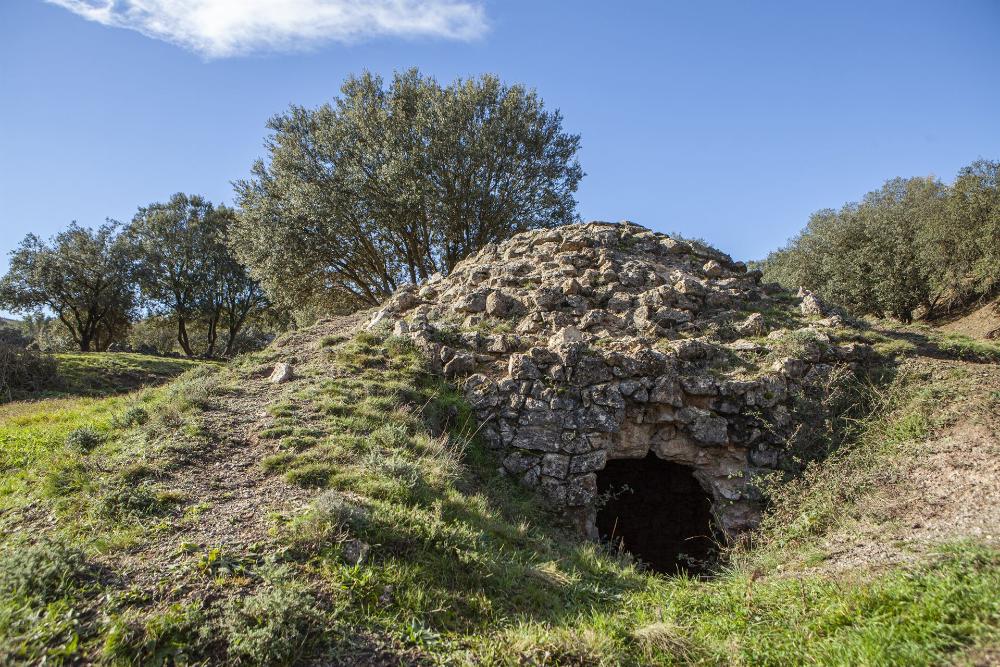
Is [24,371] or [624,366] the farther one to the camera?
[24,371]

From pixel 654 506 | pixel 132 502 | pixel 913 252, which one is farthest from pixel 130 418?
pixel 913 252

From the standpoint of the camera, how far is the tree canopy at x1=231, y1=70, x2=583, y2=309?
18.7 metres

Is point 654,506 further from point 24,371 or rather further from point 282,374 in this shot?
point 24,371

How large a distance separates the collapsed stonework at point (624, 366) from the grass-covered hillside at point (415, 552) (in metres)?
0.79

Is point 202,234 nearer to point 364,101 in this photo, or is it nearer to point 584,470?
point 364,101

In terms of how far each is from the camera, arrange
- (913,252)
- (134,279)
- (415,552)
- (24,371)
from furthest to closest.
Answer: (134,279)
(913,252)
(24,371)
(415,552)

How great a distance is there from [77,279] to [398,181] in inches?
886

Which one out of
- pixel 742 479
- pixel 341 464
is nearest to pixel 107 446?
pixel 341 464

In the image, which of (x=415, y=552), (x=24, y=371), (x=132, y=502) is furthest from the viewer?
(x=24, y=371)

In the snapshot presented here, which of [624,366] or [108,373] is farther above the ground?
[624,366]

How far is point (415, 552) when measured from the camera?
17.3 ft

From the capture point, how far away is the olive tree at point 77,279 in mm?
27906

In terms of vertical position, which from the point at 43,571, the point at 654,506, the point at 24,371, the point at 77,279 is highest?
the point at 77,279

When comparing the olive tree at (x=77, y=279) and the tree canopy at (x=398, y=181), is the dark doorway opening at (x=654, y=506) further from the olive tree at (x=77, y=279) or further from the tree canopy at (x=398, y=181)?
the olive tree at (x=77, y=279)
